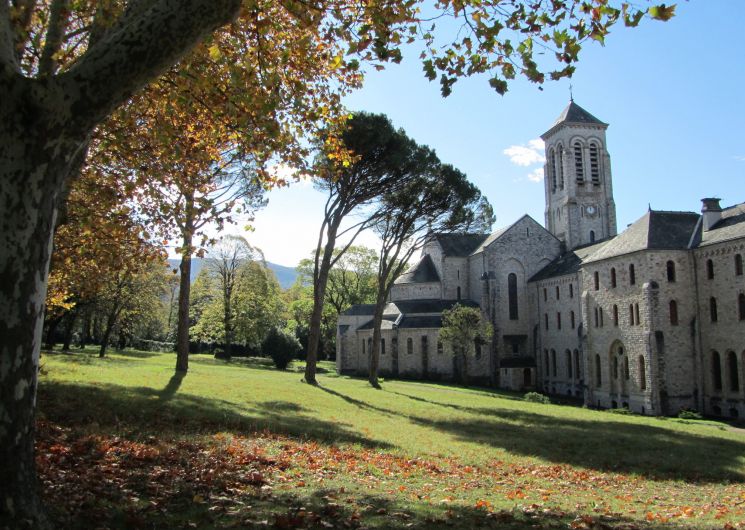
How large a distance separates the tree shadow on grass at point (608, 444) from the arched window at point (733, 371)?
1215cm

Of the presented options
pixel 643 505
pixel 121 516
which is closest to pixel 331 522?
pixel 121 516

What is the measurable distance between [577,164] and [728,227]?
26.5 meters

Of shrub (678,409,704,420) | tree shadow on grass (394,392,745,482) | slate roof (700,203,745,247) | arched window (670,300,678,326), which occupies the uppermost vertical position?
slate roof (700,203,745,247)

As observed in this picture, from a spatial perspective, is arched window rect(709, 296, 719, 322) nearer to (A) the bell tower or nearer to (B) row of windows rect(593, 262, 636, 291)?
(B) row of windows rect(593, 262, 636, 291)

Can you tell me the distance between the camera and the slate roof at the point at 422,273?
5650cm

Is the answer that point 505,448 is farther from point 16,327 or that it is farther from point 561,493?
point 16,327

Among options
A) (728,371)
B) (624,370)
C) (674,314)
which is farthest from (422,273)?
(728,371)

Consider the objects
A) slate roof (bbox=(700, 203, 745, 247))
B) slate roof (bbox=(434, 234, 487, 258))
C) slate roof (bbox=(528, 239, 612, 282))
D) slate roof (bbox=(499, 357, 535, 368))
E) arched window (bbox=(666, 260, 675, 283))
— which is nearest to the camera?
slate roof (bbox=(700, 203, 745, 247))

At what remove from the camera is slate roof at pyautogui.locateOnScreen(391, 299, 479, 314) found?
53.3 metres

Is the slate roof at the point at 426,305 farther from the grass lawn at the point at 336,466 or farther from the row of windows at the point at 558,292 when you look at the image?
the grass lawn at the point at 336,466

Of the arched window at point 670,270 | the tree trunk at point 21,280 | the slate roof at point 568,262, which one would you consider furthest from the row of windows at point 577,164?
the tree trunk at point 21,280

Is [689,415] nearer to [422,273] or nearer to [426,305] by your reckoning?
[426,305]

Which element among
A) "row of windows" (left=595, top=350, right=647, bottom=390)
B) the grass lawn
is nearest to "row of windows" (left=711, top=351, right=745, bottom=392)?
"row of windows" (left=595, top=350, right=647, bottom=390)

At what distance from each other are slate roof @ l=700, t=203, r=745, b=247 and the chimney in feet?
0.87
